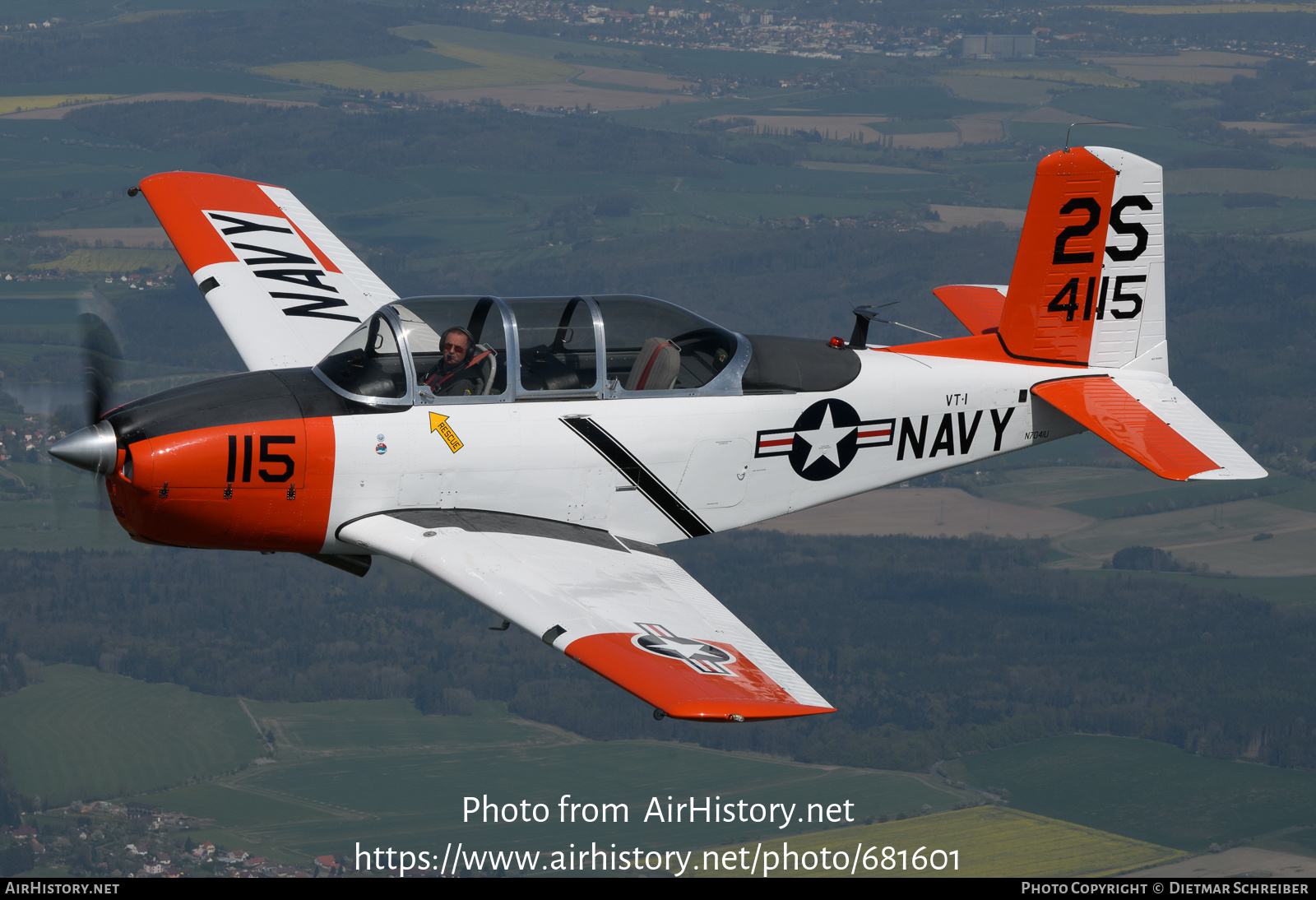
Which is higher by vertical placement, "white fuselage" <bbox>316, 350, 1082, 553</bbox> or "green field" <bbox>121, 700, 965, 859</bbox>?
"white fuselage" <bbox>316, 350, 1082, 553</bbox>

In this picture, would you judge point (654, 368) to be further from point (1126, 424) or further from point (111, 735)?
point (111, 735)

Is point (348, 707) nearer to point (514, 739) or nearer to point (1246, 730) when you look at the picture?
point (514, 739)

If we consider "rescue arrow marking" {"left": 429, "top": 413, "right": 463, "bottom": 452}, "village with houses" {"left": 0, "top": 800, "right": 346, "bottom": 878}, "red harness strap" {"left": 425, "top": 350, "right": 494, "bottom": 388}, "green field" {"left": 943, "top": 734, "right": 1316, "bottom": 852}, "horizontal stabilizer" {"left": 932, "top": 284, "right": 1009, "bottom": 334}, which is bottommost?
"village with houses" {"left": 0, "top": 800, "right": 346, "bottom": 878}

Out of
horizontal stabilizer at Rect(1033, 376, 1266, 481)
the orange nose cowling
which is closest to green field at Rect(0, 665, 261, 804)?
the orange nose cowling

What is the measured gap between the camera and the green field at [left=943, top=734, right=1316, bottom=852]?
481 feet

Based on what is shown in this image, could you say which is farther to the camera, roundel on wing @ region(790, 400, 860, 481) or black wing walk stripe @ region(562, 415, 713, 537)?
roundel on wing @ region(790, 400, 860, 481)

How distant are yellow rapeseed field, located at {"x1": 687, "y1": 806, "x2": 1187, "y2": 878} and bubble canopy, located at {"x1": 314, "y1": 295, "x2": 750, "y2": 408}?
107m

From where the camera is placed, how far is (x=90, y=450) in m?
14.9

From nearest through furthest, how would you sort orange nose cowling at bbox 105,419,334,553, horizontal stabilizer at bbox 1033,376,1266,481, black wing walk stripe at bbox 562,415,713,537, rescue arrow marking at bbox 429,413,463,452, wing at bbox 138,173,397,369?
1. orange nose cowling at bbox 105,419,334,553
2. rescue arrow marking at bbox 429,413,463,452
3. black wing walk stripe at bbox 562,415,713,537
4. horizontal stabilizer at bbox 1033,376,1266,481
5. wing at bbox 138,173,397,369

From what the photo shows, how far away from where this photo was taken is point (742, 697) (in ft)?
39.2

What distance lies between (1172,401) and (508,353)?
920 centimetres

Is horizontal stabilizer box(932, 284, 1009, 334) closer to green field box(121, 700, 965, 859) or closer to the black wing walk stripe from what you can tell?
the black wing walk stripe

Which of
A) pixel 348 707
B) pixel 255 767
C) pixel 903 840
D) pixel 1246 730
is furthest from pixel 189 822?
pixel 1246 730

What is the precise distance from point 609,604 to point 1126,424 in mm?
7874
